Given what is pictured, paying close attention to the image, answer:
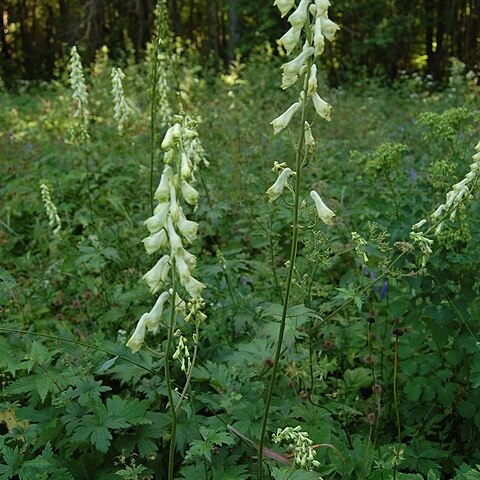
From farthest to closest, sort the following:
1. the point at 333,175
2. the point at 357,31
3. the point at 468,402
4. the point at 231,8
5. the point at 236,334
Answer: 1. the point at 357,31
2. the point at 231,8
3. the point at 333,175
4. the point at 236,334
5. the point at 468,402

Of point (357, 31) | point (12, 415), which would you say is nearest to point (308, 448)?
point (12, 415)

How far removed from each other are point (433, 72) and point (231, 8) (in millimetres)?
7470

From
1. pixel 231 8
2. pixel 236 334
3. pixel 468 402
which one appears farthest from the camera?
pixel 231 8

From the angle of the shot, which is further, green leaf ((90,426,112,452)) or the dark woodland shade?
the dark woodland shade

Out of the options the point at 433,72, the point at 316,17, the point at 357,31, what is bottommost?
the point at 433,72

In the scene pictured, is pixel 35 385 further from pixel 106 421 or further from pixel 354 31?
pixel 354 31

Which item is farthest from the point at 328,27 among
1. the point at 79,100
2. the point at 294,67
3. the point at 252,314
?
the point at 79,100

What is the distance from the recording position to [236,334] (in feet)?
12.0

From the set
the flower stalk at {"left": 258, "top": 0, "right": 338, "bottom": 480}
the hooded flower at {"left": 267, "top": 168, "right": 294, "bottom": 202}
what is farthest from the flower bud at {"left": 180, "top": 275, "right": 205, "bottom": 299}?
the hooded flower at {"left": 267, "top": 168, "right": 294, "bottom": 202}

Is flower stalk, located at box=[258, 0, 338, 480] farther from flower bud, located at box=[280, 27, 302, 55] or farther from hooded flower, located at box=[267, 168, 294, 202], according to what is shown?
hooded flower, located at box=[267, 168, 294, 202]

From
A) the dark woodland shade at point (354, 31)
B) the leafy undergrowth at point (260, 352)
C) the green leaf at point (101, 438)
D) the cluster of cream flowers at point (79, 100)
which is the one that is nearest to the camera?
the green leaf at point (101, 438)

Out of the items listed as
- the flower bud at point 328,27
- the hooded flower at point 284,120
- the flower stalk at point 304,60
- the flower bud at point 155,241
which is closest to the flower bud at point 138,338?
the flower bud at point 155,241

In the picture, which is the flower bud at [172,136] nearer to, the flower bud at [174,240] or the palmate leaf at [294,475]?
the flower bud at [174,240]

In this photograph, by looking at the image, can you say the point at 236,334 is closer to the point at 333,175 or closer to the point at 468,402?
the point at 468,402
